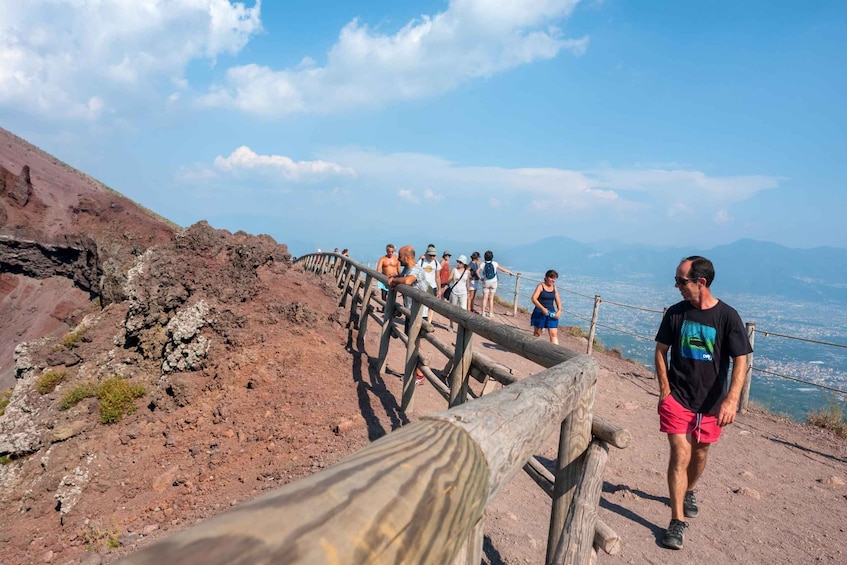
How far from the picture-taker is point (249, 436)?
5824 mm

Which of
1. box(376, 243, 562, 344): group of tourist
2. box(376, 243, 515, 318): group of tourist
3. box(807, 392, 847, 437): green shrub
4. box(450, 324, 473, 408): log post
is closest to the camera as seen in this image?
box(450, 324, 473, 408): log post

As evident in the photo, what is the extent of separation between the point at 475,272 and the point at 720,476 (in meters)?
8.13

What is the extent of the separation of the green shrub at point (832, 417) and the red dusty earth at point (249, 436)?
9.7 inches

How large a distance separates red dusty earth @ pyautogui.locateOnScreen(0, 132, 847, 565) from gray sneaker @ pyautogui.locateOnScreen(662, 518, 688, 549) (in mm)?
126

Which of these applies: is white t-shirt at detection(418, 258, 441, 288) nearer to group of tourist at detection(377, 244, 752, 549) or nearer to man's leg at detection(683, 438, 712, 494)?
group of tourist at detection(377, 244, 752, 549)

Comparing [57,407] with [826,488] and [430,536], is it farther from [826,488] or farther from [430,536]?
[826,488]

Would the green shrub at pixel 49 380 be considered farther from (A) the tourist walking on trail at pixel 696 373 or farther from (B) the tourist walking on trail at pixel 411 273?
(A) the tourist walking on trail at pixel 696 373

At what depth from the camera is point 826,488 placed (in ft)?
18.6

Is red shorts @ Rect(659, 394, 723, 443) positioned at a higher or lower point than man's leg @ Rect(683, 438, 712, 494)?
higher

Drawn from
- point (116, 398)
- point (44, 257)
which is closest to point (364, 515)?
point (116, 398)

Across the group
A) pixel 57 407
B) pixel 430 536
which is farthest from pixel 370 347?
pixel 430 536

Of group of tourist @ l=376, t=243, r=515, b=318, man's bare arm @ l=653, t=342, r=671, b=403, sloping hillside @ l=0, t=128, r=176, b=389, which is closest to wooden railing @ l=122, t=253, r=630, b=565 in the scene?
man's bare arm @ l=653, t=342, r=671, b=403

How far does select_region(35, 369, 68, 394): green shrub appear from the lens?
854cm

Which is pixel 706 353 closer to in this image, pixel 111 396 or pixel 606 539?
pixel 606 539
